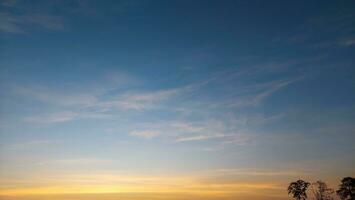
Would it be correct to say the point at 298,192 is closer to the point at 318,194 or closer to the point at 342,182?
the point at 318,194

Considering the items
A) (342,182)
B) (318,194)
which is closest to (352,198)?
(342,182)

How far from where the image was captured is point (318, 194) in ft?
531

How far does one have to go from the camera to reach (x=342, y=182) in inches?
5753

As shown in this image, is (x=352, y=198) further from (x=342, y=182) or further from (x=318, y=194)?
(x=318, y=194)

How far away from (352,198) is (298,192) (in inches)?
865

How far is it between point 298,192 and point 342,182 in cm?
Result: 1973

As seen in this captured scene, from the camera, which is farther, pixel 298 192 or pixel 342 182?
pixel 298 192

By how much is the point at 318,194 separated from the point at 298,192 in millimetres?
6529

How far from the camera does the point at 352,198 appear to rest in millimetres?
143750

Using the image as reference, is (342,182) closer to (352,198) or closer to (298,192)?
(352,198)

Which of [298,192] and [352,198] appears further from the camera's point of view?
[298,192]

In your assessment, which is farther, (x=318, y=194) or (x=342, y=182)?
(x=318, y=194)

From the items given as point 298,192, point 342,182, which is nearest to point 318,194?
point 298,192
